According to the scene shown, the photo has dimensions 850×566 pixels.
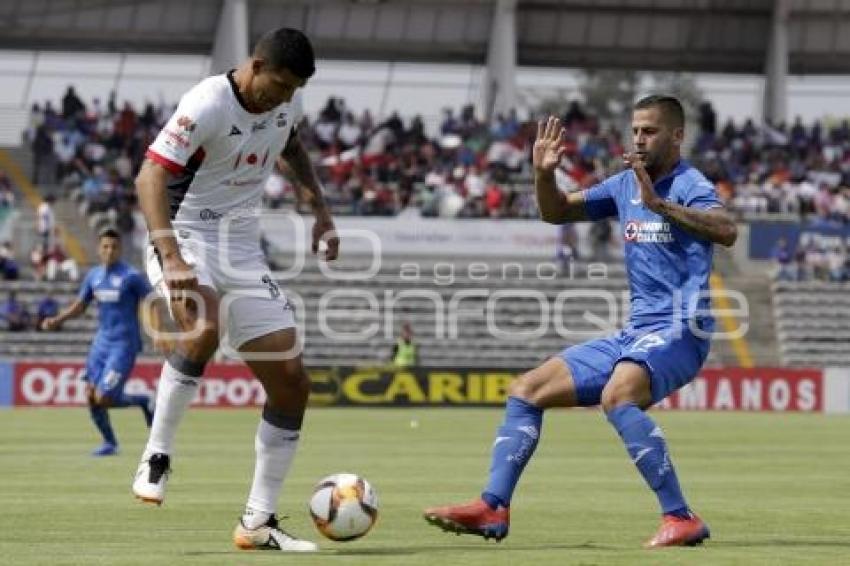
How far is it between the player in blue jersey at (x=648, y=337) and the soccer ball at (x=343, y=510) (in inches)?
23.0

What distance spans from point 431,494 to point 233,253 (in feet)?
17.3

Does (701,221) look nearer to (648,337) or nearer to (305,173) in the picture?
(648,337)

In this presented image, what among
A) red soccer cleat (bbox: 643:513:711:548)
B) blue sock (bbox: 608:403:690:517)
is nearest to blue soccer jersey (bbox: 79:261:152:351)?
blue sock (bbox: 608:403:690:517)

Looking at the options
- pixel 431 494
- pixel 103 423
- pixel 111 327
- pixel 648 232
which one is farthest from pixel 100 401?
pixel 648 232

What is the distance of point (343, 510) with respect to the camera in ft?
36.0

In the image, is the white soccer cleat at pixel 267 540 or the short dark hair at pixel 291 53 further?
the white soccer cleat at pixel 267 540

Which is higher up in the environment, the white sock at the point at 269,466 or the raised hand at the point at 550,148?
the raised hand at the point at 550,148

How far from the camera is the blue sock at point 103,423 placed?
22.2 metres

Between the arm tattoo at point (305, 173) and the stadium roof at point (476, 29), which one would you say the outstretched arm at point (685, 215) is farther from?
the stadium roof at point (476, 29)

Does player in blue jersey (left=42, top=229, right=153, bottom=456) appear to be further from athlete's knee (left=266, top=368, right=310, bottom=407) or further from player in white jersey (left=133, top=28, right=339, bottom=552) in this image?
athlete's knee (left=266, top=368, right=310, bottom=407)

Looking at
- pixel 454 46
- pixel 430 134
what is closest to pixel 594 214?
pixel 430 134

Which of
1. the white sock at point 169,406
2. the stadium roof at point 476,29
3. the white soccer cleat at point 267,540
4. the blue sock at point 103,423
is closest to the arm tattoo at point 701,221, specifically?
the white soccer cleat at point 267,540

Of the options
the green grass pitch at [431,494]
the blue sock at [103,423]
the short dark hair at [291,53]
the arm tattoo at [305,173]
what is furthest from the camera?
the blue sock at [103,423]

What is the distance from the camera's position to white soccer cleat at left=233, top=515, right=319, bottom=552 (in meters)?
10.8
